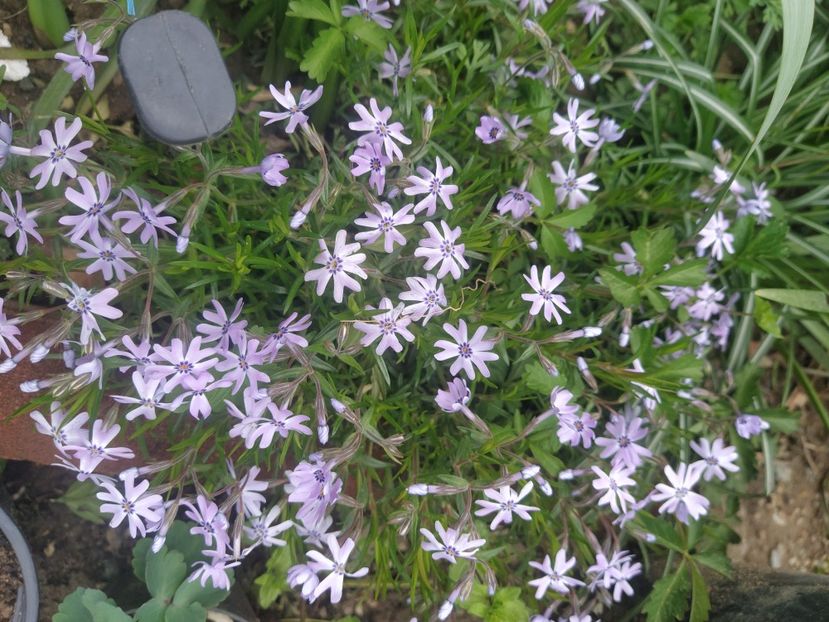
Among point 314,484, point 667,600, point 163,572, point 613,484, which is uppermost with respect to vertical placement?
point 314,484

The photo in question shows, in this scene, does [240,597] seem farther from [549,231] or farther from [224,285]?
[549,231]

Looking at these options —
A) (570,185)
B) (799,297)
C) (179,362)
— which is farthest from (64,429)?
(799,297)

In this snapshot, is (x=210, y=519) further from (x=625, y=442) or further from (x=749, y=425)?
(x=749, y=425)

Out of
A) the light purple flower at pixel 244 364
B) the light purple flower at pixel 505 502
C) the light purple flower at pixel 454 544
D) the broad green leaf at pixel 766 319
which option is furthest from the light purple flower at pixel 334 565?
the broad green leaf at pixel 766 319

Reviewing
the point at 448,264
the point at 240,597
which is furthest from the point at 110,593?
the point at 448,264

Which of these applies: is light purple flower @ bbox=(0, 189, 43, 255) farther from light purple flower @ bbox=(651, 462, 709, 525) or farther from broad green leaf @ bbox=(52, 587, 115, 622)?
light purple flower @ bbox=(651, 462, 709, 525)

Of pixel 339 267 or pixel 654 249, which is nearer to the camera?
pixel 339 267

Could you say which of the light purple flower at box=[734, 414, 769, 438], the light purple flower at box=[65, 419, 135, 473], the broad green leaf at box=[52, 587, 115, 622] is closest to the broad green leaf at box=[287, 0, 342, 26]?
the light purple flower at box=[65, 419, 135, 473]
